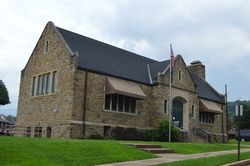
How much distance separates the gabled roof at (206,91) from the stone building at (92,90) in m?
4.82

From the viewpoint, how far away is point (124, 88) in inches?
1252

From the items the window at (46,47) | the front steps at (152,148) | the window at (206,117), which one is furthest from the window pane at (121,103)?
the window at (206,117)

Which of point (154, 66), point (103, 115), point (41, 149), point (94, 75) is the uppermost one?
point (154, 66)

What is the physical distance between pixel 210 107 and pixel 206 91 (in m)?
4.86

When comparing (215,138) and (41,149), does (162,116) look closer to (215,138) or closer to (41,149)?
(215,138)

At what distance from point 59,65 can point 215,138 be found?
2280 centimetres

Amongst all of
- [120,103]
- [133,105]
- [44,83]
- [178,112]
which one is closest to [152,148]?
[120,103]

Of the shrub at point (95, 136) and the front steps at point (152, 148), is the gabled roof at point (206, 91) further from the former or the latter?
the front steps at point (152, 148)

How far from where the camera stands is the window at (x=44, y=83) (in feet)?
106

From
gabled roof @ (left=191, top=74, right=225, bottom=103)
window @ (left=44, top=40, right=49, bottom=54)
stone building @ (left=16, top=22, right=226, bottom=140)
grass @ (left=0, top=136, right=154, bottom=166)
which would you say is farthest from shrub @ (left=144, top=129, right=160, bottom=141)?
grass @ (left=0, top=136, right=154, bottom=166)

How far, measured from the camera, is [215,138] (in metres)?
44.3

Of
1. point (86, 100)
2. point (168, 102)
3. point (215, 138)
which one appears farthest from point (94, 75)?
point (215, 138)

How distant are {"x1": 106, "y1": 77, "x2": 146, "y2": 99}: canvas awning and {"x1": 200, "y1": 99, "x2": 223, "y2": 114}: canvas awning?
461 inches

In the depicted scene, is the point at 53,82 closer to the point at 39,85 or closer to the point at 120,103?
the point at 39,85
